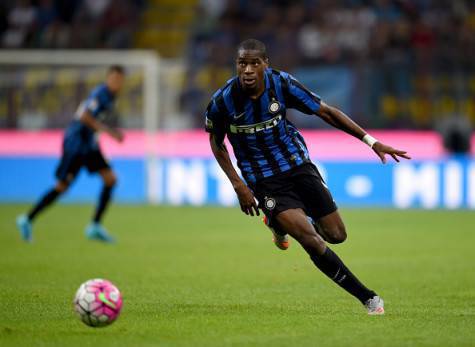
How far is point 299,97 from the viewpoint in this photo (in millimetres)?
8070

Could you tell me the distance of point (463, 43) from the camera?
66.0 ft

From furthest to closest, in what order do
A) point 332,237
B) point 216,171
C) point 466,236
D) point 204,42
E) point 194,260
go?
1. point 204,42
2. point 216,171
3. point 466,236
4. point 194,260
5. point 332,237

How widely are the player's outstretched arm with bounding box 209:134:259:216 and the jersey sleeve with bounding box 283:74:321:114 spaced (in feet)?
2.16

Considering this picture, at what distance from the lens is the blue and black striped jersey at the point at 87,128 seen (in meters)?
14.2

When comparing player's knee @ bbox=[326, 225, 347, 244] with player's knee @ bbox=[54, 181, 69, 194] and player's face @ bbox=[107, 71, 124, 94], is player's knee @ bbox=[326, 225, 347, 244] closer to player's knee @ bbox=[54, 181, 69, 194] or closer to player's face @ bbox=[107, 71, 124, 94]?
player's face @ bbox=[107, 71, 124, 94]

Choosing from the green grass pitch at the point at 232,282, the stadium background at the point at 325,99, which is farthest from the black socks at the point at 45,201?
the stadium background at the point at 325,99

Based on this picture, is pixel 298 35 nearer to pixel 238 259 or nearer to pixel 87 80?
pixel 87 80

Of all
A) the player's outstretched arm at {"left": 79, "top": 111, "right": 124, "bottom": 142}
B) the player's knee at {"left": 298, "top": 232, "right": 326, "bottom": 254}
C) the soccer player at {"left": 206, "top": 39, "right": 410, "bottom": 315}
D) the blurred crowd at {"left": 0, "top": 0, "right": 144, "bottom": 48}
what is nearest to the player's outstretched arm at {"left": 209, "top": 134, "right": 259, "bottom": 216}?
the soccer player at {"left": 206, "top": 39, "right": 410, "bottom": 315}

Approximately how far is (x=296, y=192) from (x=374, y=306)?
3.67 ft

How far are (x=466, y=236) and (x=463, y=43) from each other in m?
6.46

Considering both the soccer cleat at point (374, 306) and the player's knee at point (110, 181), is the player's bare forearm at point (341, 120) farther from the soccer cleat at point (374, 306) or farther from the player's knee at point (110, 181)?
the player's knee at point (110, 181)

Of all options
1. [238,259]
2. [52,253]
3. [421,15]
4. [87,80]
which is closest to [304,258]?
[238,259]

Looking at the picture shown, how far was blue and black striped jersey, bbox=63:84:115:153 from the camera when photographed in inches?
559

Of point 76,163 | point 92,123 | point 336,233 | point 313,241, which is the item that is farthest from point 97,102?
point 313,241
